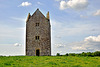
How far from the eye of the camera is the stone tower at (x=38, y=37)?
36844 mm

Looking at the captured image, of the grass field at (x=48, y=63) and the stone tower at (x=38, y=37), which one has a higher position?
the stone tower at (x=38, y=37)

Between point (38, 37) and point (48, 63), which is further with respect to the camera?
point (38, 37)

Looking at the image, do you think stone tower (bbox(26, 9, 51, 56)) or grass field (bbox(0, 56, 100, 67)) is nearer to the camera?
grass field (bbox(0, 56, 100, 67))

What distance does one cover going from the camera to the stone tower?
1451 inches

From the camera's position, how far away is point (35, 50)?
3688 cm

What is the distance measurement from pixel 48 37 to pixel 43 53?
428 cm

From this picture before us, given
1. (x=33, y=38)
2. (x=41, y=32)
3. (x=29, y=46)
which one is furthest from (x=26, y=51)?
(x=41, y=32)

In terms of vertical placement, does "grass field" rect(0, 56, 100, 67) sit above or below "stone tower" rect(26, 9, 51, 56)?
below

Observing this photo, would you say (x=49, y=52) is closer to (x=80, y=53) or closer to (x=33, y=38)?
(x=33, y=38)

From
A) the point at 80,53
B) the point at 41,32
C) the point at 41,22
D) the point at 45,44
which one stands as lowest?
the point at 80,53

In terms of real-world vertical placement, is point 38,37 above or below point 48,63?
above

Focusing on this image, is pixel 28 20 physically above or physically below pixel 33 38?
above

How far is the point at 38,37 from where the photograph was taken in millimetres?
37281

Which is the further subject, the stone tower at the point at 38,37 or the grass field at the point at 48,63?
the stone tower at the point at 38,37
